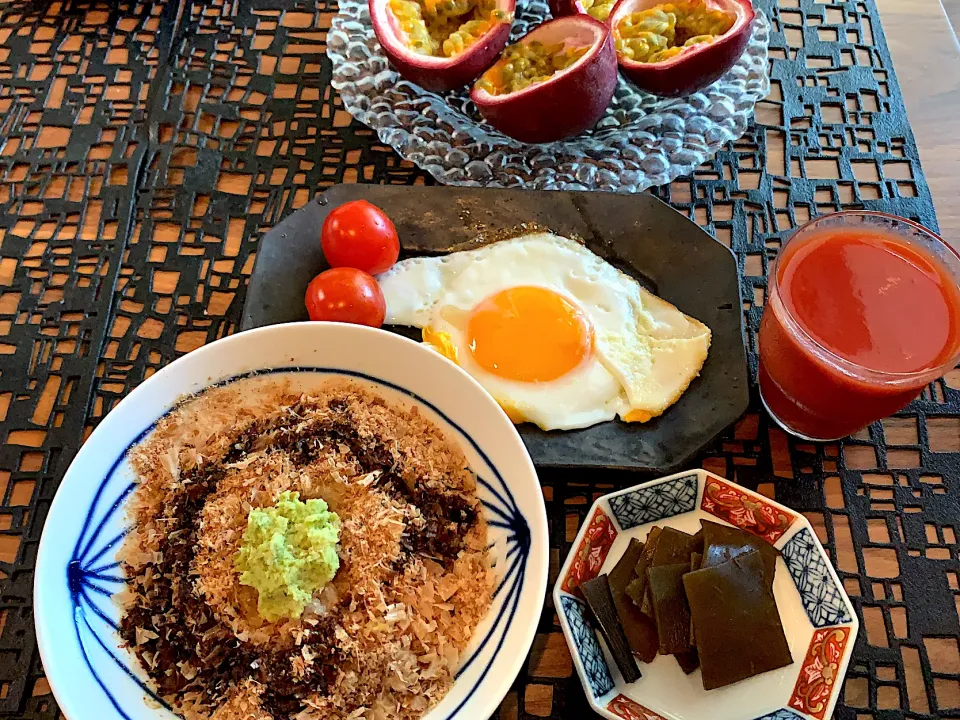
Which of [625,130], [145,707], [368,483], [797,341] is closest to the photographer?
[145,707]

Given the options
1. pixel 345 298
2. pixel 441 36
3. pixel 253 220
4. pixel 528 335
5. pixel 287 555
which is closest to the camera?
pixel 287 555

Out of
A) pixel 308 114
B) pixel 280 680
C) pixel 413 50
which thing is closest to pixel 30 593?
pixel 280 680

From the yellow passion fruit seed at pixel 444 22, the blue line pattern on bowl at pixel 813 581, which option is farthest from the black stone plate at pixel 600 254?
the yellow passion fruit seed at pixel 444 22

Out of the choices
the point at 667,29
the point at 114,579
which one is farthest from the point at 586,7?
the point at 114,579

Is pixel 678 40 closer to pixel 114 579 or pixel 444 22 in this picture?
pixel 444 22

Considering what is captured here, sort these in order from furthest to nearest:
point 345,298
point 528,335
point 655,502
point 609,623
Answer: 1. point 528,335
2. point 345,298
3. point 655,502
4. point 609,623

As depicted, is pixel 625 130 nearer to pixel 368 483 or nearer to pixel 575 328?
pixel 575 328
